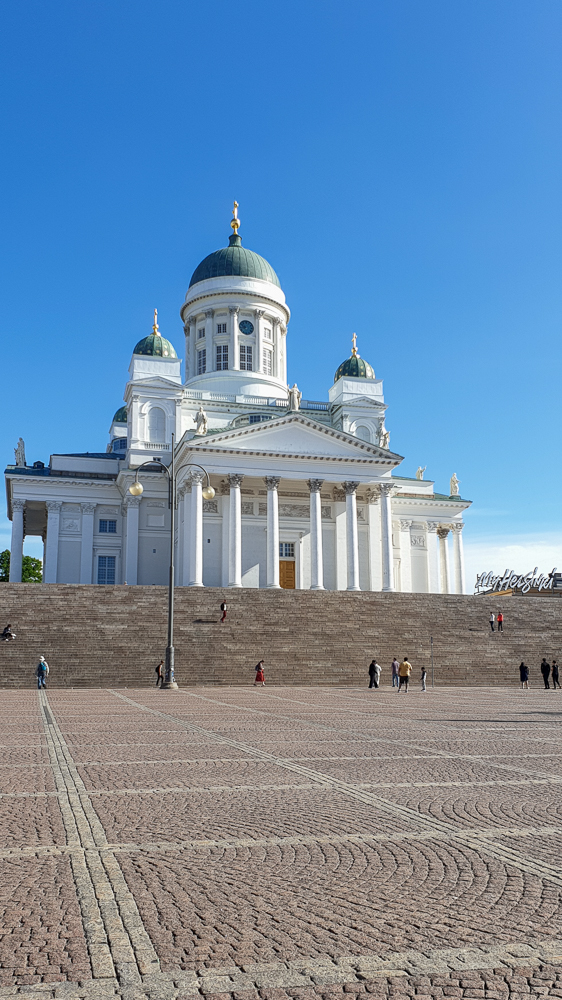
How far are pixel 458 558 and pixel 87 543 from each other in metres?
27.5

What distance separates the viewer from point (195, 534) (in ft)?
157

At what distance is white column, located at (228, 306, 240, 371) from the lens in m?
63.2

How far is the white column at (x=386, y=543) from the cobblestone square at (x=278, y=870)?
37.4 metres

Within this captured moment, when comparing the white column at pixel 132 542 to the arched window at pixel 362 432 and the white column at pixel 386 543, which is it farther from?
the arched window at pixel 362 432

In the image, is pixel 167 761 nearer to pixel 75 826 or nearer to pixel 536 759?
pixel 75 826

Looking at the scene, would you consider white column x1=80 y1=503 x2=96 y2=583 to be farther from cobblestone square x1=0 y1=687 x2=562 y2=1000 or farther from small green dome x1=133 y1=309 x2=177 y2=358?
cobblestone square x1=0 y1=687 x2=562 y2=1000

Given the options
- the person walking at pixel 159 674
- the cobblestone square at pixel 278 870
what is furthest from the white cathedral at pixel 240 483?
the cobblestone square at pixel 278 870

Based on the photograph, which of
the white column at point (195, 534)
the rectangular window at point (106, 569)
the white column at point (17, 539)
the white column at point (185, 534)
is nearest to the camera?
the white column at point (195, 534)

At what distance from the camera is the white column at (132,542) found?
176ft

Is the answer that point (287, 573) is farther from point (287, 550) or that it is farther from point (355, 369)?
point (355, 369)

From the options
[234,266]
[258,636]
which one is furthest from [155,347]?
→ [258,636]

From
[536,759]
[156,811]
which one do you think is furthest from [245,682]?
[156,811]

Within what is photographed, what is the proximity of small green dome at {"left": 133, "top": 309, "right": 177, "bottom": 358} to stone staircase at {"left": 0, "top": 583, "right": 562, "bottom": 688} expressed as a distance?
25101 mm

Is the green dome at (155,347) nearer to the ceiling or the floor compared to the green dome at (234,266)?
nearer to the floor
